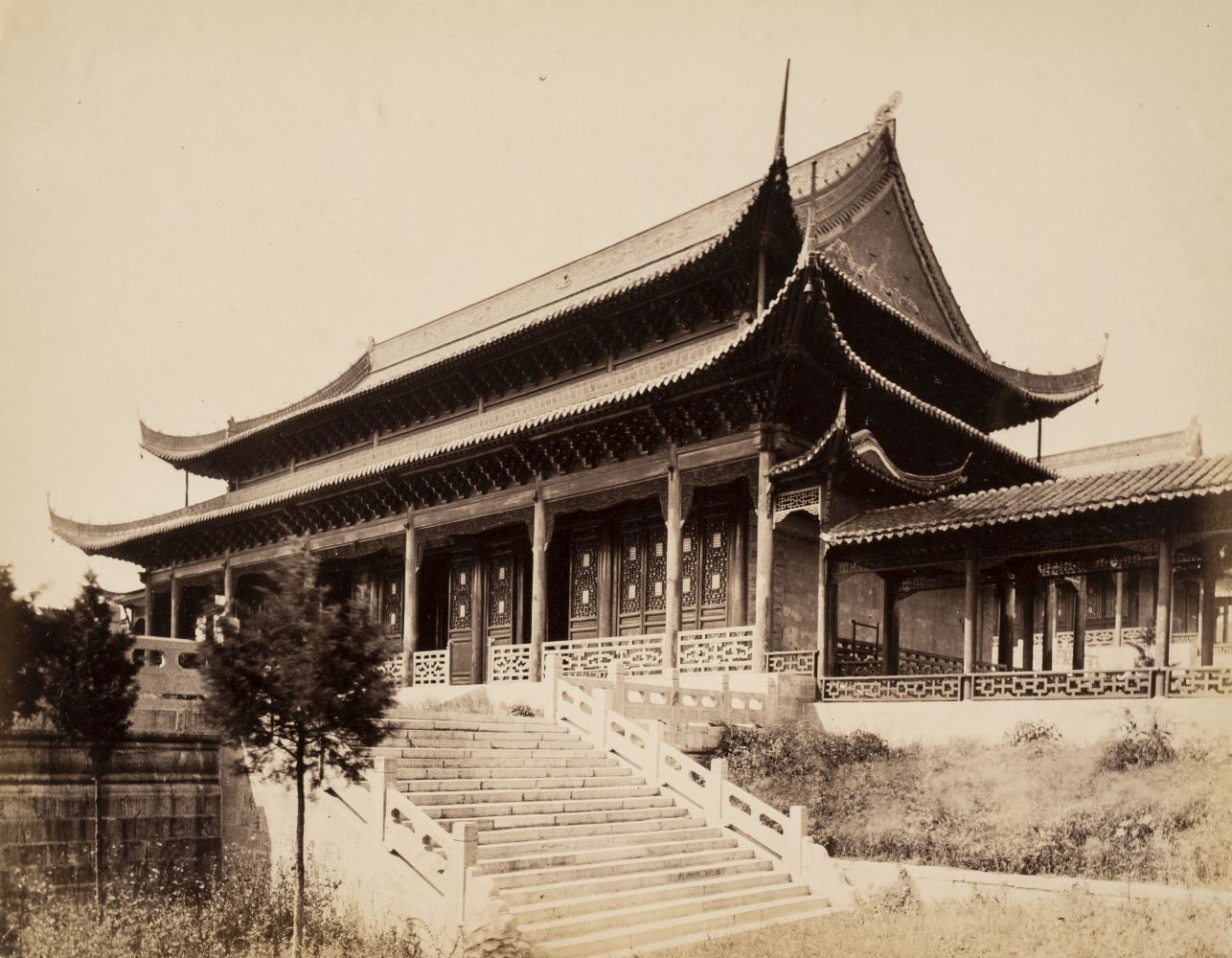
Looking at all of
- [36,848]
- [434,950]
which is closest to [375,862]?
[434,950]

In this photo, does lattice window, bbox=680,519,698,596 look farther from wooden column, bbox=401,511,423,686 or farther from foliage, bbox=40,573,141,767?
foliage, bbox=40,573,141,767

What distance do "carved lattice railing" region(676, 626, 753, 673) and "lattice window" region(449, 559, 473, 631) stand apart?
7.31m

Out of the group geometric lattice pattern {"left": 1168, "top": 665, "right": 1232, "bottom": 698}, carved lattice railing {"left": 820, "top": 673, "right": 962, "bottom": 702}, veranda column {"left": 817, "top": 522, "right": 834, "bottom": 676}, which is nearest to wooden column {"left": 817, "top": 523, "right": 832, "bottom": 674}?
veranda column {"left": 817, "top": 522, "right": 834, "bottom": 676}

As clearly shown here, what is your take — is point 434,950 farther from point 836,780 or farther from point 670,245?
point 670,245

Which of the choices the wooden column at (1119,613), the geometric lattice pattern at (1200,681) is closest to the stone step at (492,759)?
the geometric lattice pattern at (1200,681)

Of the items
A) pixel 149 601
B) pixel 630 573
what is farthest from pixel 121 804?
pixel 149 601

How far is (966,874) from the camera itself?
1036 centimetres

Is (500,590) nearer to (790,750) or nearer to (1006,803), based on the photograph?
(790,750)

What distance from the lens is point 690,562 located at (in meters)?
18.9

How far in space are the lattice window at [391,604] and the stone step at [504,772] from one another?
40.1ft

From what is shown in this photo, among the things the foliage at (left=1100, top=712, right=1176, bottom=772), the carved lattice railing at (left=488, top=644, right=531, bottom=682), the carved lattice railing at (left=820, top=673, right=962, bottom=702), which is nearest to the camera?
the foliage at (left=1100, top=712, right=1176, bottom=772)

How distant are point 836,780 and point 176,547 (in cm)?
2110

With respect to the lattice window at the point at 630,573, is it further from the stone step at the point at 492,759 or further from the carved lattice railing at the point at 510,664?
the stone step at the point at 492,759

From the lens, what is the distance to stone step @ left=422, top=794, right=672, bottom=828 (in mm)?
11062
